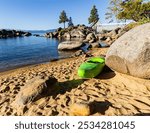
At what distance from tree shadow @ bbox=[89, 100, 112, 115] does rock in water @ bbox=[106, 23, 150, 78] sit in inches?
87.8

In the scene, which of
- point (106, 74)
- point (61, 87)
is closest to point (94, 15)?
point (106, 74)

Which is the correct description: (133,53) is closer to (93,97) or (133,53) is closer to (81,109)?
(93,97)

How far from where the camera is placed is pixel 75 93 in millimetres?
6902

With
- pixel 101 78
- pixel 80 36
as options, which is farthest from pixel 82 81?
pixel 80 36

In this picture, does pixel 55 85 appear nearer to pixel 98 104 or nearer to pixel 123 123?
pixel 98 104

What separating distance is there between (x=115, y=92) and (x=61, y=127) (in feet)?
11.8

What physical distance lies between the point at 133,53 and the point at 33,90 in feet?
13.3

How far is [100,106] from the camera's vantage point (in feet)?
18.5

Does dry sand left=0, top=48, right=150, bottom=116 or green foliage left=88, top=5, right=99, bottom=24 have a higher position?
green foliage left=88, top=5, right=99, bottom=24

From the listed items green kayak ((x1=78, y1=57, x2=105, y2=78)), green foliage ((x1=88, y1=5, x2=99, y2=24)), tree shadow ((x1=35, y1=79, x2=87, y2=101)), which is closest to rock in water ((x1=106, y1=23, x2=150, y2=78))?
green kayak ((x1=78, y1=57, x2=105, y2=78))

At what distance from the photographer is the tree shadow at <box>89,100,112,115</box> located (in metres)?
5.26

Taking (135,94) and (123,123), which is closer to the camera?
(123,123)

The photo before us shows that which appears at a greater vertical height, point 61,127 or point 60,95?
point 61,127

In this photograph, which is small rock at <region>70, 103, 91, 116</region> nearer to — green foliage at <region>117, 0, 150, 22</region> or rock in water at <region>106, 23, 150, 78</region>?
rock in water at <region>106, 23, 150, 78</region>
